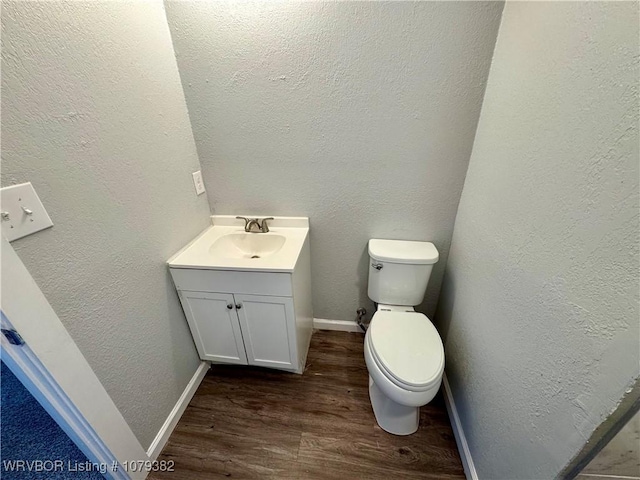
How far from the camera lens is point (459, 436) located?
1.14 m

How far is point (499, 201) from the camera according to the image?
0.93 metres

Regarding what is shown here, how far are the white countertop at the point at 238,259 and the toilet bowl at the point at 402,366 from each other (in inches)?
21.3

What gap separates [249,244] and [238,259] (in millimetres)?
310

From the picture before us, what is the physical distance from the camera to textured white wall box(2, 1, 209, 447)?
0.65 meters

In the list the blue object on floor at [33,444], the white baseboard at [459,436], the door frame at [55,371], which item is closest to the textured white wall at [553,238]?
the white baseboard at [459,436]

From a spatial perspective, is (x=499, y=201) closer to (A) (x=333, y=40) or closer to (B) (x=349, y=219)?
(B) (x=349, y=219)

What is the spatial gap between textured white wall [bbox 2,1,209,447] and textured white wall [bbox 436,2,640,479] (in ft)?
4.42

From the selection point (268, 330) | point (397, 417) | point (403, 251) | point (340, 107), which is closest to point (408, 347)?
point (397, 417)

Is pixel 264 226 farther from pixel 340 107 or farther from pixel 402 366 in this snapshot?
pixel 402 366

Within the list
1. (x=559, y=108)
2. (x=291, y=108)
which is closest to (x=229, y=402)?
(x=291, y=108)

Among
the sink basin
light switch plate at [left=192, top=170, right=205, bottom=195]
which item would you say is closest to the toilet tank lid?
the sink basin

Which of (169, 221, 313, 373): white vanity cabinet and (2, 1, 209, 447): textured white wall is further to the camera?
(169, 221, 313, 373): white vanity cabinet

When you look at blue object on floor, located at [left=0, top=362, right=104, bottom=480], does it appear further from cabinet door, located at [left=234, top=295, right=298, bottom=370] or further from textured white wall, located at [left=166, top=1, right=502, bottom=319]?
textured white wall, located at [left=166, top=1, right=502, bottom=319]

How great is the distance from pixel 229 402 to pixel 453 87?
6.23 feet
